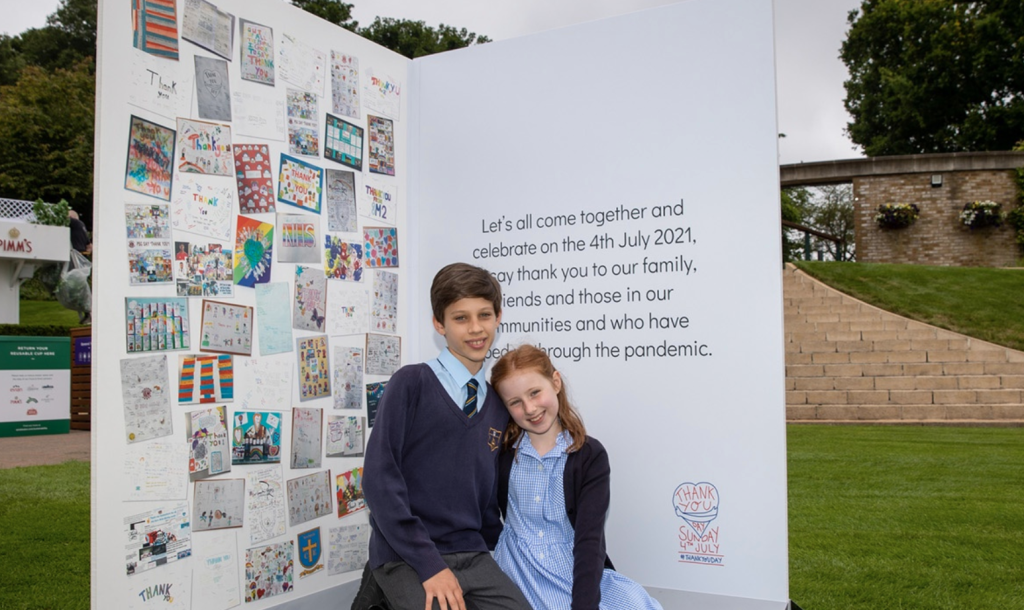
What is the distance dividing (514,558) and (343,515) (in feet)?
3.23

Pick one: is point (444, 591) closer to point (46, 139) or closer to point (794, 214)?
point (46, 139)

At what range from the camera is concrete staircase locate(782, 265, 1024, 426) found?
10.6m

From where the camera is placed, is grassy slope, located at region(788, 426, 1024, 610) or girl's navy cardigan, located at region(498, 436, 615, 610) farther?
grassy slope, located at region(788, 426, 1024, 610)

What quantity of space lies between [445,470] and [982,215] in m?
21.1

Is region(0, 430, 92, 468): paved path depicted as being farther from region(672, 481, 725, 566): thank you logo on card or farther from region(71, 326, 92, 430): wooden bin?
region(672, 481, 725, 566): thank you logo on card

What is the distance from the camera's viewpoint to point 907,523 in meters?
5.12

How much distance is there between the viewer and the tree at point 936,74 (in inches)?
1041

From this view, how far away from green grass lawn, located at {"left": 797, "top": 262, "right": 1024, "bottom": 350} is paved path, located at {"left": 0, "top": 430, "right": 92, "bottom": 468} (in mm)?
13036

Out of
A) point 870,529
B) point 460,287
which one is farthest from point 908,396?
point 460,287

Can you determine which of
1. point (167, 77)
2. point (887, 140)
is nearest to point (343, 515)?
point (167, 77)

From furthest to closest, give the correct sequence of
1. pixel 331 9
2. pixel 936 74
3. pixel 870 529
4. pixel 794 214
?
pixel 794 214 → pixel 936 74 → pixel 331 9 → pixel 870 529

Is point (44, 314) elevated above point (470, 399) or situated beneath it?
elevated above

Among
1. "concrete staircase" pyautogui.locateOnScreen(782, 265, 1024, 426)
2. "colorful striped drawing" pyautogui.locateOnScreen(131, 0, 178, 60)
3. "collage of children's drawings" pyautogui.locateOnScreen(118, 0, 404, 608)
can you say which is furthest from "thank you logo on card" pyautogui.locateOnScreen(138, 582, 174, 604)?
"concrete staircase" pyautogui.locateOnScreen(782, 265, 1024, 426)

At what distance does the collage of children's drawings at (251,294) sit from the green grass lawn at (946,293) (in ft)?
40.5
